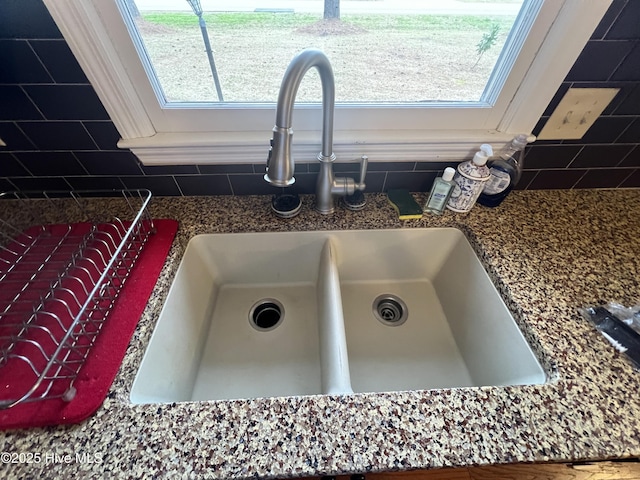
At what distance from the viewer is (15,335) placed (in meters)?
0.52

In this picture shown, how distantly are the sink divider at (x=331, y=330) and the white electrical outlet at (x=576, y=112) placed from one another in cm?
65

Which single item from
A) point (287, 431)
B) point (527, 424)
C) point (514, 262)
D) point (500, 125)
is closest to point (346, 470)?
point (287, 431)

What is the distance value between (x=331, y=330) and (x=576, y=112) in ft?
2.65

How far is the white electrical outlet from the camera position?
0.68 meters

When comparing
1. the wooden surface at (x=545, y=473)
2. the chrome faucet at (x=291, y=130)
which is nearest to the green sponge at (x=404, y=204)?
the chrome faucet at (x=291, y=130)

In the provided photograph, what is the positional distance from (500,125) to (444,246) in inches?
13.4

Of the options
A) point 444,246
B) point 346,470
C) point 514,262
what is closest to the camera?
point 346,470

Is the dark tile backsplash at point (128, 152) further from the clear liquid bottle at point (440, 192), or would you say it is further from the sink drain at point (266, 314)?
the sink drain at point (266, 314)

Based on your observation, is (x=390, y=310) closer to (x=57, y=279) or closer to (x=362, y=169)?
(x=362, y=169)

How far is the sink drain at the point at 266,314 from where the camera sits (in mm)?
803

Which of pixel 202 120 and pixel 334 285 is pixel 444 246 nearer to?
pixel 334 285

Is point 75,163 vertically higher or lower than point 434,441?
higher

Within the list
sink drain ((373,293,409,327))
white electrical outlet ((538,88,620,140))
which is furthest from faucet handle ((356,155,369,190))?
white electrical outlet ((538,88,620,140))

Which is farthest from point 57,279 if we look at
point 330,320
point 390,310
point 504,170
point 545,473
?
point 545,473
